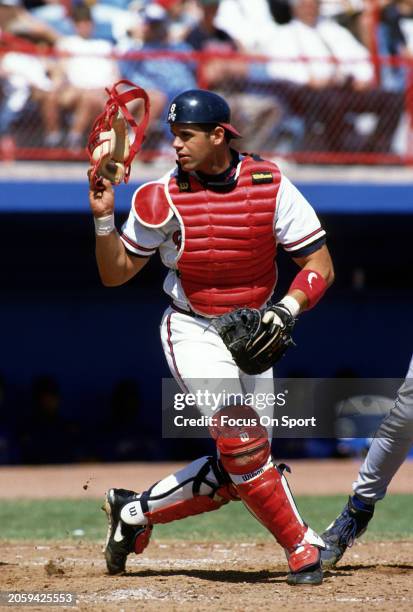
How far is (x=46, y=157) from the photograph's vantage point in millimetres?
9680

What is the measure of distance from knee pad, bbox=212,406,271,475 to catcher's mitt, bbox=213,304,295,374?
0.63 feet

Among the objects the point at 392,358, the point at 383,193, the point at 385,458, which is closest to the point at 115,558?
the point at 385,458

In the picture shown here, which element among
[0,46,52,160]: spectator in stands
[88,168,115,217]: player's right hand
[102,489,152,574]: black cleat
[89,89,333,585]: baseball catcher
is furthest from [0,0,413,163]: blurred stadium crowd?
[102,489,152,574]: black cleat

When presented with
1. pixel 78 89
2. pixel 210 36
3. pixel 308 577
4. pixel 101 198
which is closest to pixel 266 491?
pixel 308 577

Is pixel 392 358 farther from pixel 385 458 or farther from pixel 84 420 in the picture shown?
pixel 385 458

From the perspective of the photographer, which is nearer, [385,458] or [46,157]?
[385,458]

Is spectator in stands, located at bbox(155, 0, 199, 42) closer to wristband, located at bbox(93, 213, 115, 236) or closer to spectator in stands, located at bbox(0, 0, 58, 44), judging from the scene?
spectator in stands, located at bbox(0, 0, 58, 44)

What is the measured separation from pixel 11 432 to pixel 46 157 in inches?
132

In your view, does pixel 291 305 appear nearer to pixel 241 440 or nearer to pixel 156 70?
pixel 241 440

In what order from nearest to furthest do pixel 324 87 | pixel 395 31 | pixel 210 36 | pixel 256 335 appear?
pixel 256 335 < pixel 324 87 < pixel 210 36 < pixel 395 31

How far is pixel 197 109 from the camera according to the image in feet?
15.5

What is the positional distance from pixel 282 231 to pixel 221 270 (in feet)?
1.01

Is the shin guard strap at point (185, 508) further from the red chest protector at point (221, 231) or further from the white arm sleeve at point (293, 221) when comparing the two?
the white arm sleeve at point (293, 221)

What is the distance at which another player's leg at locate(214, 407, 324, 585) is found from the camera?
4516 mm
